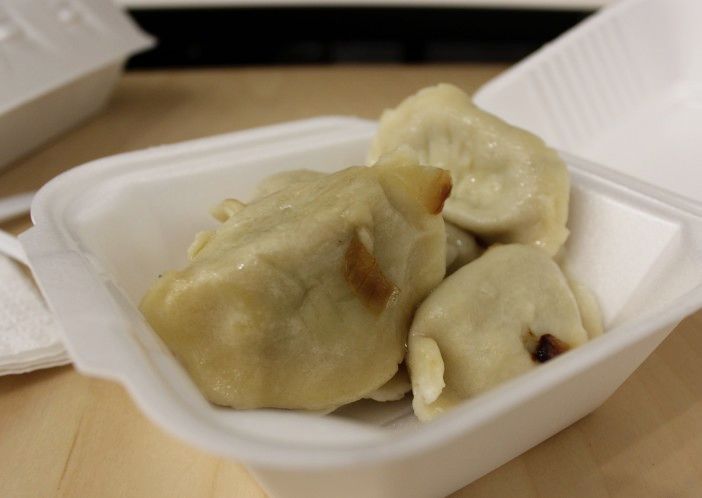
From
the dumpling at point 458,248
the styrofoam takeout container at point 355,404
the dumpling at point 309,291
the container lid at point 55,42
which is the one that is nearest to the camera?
the styrofoam takeout container at point 355,404

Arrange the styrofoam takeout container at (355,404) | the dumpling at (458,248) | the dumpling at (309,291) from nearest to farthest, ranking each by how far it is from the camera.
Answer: the styrofoam takeout container at (355,404), the dumpling at (309,291), the dumpling at (458,248)

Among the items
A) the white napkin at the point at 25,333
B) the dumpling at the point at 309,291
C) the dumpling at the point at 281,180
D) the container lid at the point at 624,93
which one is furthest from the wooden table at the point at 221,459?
the container lid at the point at 624,93

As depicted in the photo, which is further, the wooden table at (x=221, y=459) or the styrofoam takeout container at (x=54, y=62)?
the styrofoam takeout container at (x=54, y=62)

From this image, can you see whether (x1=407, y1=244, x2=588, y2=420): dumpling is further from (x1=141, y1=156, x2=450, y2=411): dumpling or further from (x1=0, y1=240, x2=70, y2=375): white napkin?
(x1=0, y1=240, x2=70, y2=375): white napkin

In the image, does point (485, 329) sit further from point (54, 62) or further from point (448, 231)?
point (54, 62)

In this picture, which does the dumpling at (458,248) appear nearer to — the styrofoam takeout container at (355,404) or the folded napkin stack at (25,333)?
the styrofoam takeout container at (355,404)

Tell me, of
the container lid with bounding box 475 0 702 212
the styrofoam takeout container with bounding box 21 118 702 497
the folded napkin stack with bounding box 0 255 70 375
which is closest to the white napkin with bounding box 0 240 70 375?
the folded napkin stack with bounding box 0 255 70 375
